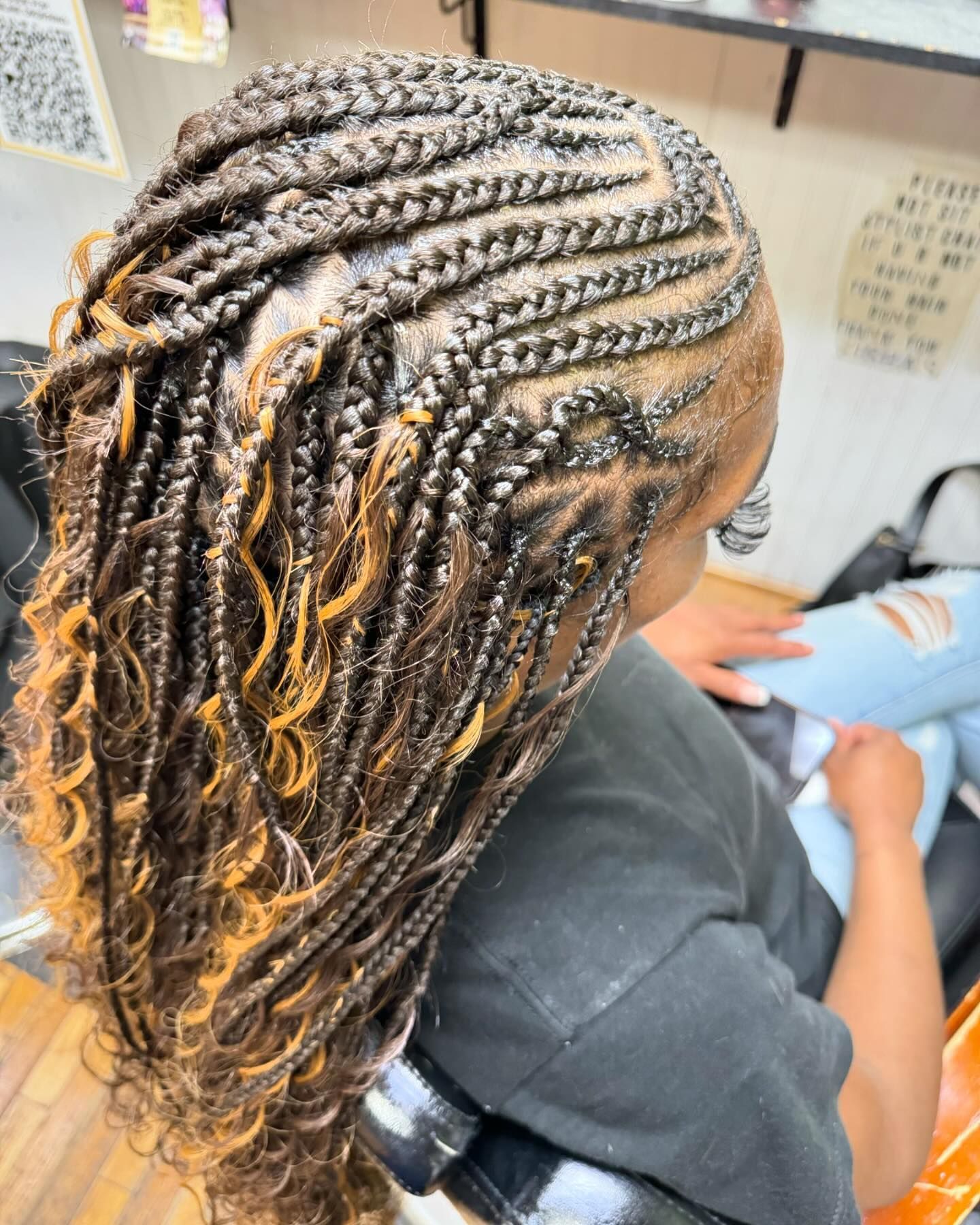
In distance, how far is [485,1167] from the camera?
53cm

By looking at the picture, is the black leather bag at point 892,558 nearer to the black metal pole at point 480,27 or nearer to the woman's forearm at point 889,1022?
the woman's forearm at point 889,1022

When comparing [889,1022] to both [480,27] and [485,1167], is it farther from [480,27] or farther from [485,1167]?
[480,27]

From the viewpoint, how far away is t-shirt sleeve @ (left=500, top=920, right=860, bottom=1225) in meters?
0.49

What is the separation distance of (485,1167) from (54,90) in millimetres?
1507

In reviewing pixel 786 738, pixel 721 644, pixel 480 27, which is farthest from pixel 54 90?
pixel 786 738

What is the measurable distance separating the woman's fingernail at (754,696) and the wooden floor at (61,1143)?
90cm

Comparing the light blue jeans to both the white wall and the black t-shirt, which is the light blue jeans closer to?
the white wall

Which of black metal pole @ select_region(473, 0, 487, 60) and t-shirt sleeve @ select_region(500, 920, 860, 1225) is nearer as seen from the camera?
t-shirt sleeve @ select_region(500, 920, 860, 1225)

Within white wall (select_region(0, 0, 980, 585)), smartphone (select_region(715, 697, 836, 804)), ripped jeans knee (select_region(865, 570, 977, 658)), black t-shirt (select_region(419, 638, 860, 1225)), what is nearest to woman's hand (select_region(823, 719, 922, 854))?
smartphone (select_region(715, 697, 836, 804))

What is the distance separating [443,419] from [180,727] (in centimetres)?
23

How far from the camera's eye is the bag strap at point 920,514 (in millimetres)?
1208

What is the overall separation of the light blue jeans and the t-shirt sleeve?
470 mm

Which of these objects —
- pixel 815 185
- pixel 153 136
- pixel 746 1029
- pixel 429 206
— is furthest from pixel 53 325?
pixel 153 136

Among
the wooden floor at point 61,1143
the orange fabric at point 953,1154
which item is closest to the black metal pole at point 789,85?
the orange fabric at point 953,1154
